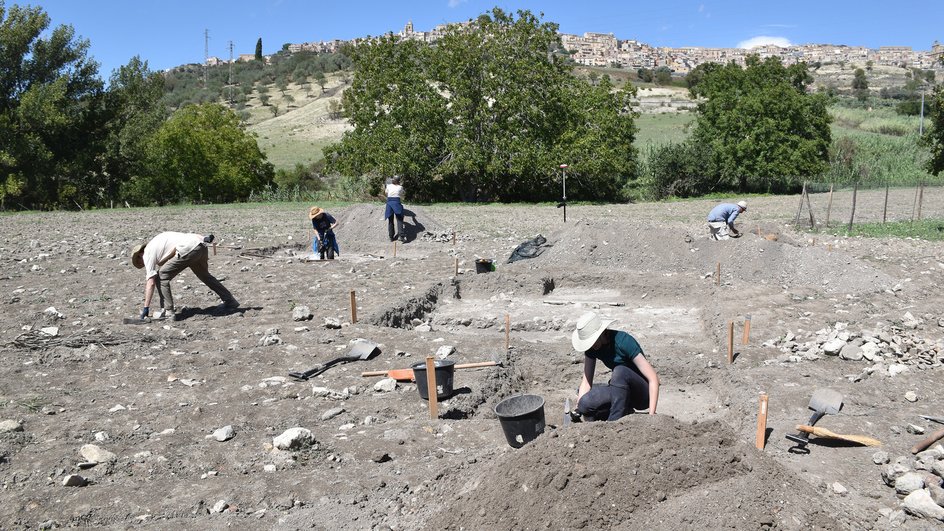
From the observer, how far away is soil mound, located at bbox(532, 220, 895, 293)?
12.2 meters

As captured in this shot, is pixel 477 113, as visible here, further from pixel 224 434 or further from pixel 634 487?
pixel 634 487

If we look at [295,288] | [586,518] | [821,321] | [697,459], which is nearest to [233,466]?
[586,518]

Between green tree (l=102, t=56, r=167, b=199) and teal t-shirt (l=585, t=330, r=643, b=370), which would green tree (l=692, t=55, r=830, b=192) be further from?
teal t-shirt (l=585, t=330, r=643, b=370)

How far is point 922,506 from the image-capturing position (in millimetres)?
4285

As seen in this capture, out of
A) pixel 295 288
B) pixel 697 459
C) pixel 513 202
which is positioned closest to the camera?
pixel 697 459

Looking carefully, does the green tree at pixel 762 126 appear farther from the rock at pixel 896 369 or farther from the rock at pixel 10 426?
the rock at pixel 10 426

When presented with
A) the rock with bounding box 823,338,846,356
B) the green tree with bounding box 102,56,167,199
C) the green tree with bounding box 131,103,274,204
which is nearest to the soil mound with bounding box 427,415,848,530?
the rock with bounding box 823,338,846,356

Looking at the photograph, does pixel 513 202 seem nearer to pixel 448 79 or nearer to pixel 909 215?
pixel 448 79

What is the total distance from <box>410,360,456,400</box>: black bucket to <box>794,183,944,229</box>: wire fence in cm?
1384

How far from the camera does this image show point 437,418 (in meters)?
6.51

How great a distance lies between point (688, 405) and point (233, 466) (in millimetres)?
4219

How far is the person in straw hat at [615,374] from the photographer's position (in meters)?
5.33

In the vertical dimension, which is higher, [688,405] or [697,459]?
[697,459]

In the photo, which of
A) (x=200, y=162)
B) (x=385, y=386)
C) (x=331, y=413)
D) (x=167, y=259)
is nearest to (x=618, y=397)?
(x=331, y=413)
